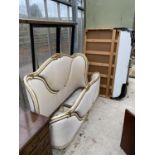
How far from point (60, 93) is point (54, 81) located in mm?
267

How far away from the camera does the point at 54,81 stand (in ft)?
6.23

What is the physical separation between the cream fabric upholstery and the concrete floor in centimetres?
18

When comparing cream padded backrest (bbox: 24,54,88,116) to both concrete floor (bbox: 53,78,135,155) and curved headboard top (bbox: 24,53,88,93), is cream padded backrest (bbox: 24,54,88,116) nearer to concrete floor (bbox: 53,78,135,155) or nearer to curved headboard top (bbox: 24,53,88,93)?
curved headboard top (bbox: 24,53,88,93)

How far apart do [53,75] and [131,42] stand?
1500 mm

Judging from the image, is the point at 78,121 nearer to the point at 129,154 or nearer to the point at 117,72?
the point at 129,154

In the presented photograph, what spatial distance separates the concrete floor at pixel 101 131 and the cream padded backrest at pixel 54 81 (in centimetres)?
47

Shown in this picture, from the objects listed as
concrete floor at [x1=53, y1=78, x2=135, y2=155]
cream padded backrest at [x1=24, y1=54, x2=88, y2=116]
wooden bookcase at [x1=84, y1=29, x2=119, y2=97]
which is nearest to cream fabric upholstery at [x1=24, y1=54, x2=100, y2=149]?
cream padded backrest at [x1=24, y1=54, x2=88, y2=116]

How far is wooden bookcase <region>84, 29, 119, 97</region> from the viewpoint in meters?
2.60

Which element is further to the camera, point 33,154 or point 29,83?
point 29,83

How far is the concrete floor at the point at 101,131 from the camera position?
1.75m

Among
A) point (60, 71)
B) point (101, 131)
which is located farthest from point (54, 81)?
point (101, 131)
